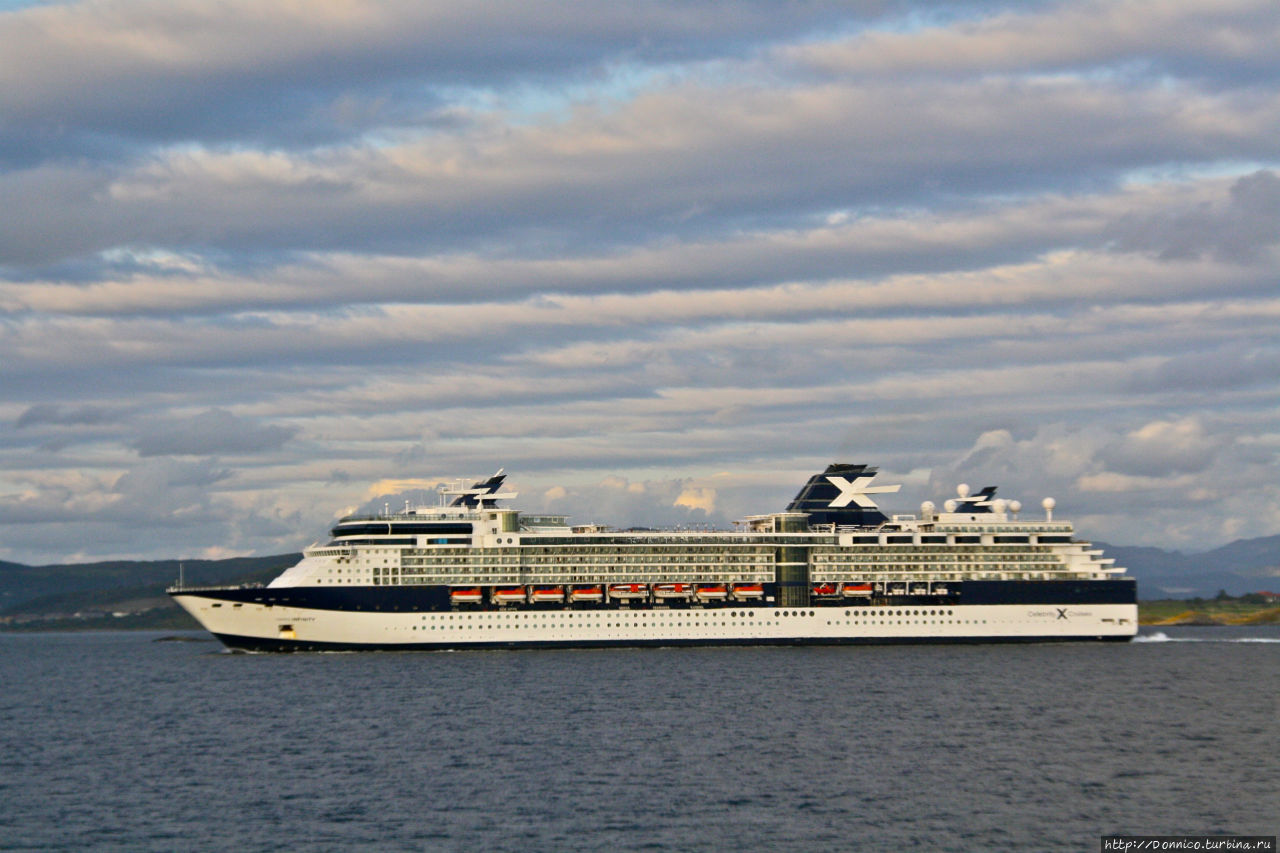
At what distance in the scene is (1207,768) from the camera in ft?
190

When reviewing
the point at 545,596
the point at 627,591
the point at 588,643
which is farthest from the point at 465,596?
the point at 627,591

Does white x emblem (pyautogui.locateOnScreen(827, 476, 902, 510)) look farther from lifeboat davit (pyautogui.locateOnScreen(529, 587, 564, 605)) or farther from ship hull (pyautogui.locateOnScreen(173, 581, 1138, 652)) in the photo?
lifeboat davit (pyautogui.locateOnScreen(529, 587, 564, 605))

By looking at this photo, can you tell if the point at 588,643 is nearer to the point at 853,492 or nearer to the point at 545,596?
the point at 545,596

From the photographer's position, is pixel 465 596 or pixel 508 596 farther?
pixel 508 596

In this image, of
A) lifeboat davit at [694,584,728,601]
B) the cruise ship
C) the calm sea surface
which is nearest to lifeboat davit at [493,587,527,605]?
the cruise ship

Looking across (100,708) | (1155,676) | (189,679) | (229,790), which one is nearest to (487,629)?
(189,679)

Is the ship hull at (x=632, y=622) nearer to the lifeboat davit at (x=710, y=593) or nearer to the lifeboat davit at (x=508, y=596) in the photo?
the lifeboat davit at (x=508, y=596)

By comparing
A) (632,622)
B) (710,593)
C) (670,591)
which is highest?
(670,591)

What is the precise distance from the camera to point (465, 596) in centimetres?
11738

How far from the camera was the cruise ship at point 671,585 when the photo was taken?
115m

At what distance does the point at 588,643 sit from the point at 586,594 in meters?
4.26

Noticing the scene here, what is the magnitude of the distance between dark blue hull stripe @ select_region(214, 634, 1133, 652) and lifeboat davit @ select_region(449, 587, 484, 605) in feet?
11.6

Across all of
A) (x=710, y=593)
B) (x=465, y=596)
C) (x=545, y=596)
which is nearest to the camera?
(x=465, y=596)

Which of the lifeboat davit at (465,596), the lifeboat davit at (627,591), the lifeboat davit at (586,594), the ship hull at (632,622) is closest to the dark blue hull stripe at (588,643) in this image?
the ship hull at (632,622)
